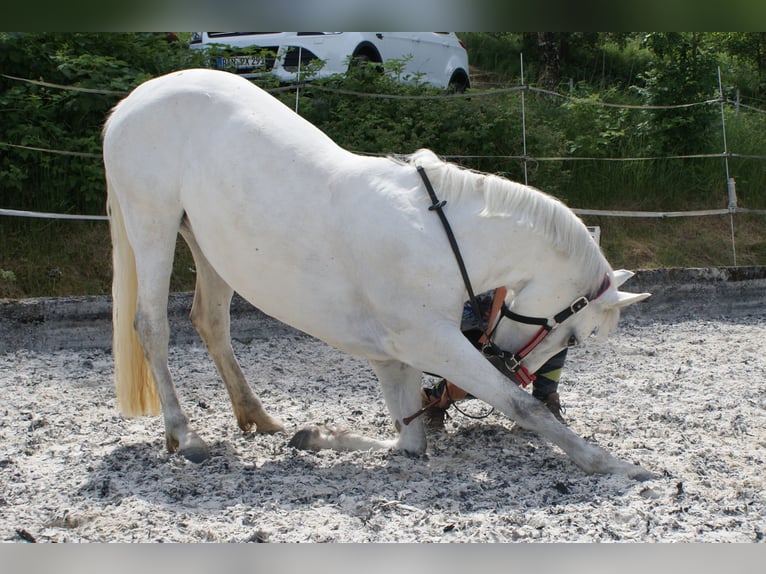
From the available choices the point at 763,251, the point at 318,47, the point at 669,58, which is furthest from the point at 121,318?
the point at 669,58

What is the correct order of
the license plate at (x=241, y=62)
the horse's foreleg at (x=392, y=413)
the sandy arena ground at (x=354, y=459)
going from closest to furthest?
the sandy arena ground at (x=354, y=459) < the horse's foreleg at (x=392, y=413) < the license plate at (x=241, y=62)

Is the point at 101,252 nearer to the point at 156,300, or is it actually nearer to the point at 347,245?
the point at 156,300

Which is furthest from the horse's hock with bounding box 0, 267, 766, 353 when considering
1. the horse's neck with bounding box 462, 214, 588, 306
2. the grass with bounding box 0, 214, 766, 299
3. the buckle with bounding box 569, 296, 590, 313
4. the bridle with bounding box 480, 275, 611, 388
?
the buckle with bounding box 569, 296, 590, 313

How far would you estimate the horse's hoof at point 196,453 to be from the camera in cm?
351

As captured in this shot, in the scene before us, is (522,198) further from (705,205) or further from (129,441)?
(705,205)

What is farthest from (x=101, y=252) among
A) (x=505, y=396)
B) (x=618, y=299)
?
(x=618, y=299)

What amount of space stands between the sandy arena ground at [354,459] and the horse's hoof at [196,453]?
4cm

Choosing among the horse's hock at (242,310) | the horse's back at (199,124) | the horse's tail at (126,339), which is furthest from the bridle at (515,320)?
the horse's hock at (242,310)

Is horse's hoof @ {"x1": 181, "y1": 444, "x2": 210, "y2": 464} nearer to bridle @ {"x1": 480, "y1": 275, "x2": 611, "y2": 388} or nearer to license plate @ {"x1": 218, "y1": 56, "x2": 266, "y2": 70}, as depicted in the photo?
bridle @ {"x1": 480, "y1": 275, "x2": 611, "y2": 388}

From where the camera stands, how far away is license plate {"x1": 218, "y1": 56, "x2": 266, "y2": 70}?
8.00 m

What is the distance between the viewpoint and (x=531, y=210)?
333cm

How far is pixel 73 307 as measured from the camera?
5.77 m

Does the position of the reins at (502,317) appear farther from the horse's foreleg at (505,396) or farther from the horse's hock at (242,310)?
the horse's hock at (242,310)

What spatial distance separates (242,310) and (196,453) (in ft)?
8.49
